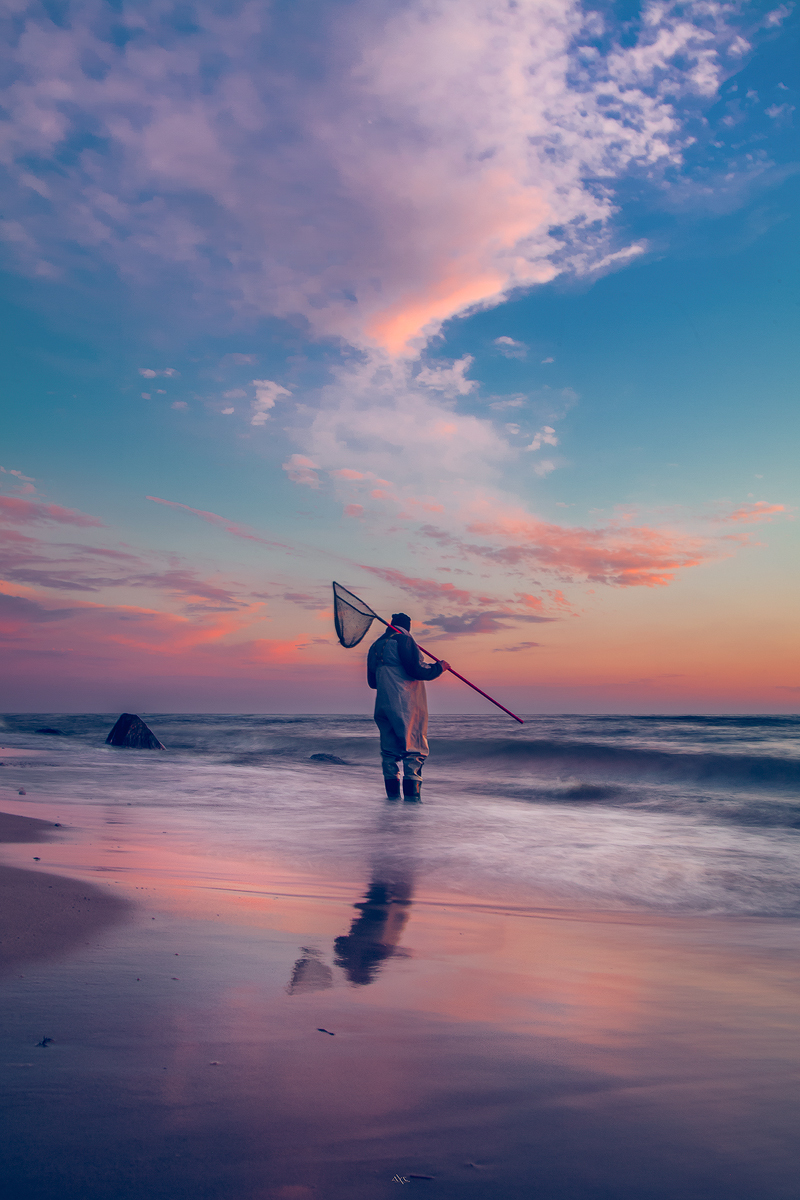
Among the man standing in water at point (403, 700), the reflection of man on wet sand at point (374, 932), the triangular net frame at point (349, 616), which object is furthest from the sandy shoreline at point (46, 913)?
the triangular net frame at point (349, 616)

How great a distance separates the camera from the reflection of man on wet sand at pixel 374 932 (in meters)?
2.34

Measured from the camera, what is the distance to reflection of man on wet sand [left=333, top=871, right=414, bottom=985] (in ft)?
7.66

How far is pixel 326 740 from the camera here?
2423cm

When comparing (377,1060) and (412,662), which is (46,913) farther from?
(412,662)

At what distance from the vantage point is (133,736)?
17641 mm

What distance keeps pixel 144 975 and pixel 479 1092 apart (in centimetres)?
113

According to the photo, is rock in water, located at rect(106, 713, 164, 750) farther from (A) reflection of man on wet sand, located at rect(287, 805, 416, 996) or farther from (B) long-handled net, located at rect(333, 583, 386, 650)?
(A) reflection of man on wet sand, located at rect(287, 805, 416, 996)

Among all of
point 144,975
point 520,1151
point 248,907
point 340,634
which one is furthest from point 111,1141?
point 340,634

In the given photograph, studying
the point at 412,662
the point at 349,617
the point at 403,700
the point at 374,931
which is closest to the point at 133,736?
the point at 349,617

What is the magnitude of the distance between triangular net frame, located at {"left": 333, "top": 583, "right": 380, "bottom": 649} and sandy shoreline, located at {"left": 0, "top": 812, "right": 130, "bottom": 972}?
5.89m

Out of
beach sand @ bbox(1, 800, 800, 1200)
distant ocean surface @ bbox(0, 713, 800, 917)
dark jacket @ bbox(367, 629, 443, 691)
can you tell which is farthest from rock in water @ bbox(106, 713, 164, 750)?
beach sand @ bbox(1, 800, 800, 1200)

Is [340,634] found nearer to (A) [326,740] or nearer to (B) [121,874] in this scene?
(B) [121,874]

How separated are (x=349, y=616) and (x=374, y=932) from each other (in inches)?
254

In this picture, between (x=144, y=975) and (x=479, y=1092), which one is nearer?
(x=479, y=1092)
